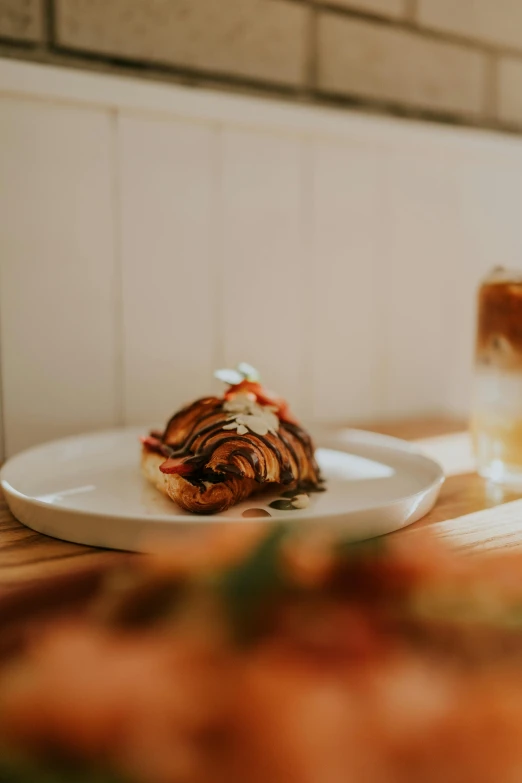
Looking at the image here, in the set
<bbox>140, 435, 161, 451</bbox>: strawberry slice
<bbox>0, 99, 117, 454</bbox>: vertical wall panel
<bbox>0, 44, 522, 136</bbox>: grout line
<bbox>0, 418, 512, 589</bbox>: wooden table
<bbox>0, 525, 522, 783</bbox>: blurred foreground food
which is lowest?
<bbox>0, 418, 512, 589</bbox>: wooden table

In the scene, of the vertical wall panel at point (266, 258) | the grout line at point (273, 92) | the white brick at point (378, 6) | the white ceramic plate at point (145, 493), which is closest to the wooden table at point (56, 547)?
the white ceramic plate at point (145, 493)

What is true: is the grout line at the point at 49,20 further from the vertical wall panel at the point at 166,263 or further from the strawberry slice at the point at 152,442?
the strawberry slice at the point at 152,442

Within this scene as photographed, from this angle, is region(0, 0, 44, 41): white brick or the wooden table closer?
the wooden table

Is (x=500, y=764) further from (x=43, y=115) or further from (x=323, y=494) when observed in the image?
(x=43, y=115)

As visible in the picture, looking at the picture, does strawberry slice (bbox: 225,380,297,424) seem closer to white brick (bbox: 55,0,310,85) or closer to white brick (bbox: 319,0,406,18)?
white brick (bbox: 55,0,310,85)

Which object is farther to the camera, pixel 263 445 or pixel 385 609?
pixel 263 445

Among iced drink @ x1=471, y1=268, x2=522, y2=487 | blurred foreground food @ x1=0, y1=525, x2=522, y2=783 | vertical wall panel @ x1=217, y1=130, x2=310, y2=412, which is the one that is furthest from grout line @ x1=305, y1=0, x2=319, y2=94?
blurred foreground food @ x1=0, y1=525, x2=522, y2=783

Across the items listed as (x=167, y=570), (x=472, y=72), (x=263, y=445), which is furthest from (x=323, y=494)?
(x=472, y=72)
